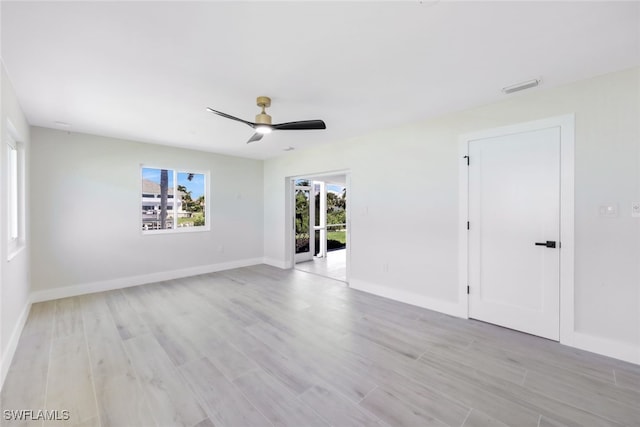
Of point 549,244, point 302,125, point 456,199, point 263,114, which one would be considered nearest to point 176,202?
point 263,114

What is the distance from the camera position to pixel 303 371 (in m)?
2.19

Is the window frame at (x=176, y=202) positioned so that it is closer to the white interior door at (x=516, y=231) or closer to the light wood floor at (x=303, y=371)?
the light wood floor at (x=303, y=371)

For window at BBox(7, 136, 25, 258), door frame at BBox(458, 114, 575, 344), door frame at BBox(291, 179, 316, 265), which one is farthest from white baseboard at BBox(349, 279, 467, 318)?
window at BBox(7, 136, 25, 258)

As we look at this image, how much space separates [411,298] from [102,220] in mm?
5077

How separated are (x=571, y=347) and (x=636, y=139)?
1.99 m

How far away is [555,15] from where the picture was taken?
5.45ft

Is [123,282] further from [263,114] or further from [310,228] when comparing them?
[310,228]

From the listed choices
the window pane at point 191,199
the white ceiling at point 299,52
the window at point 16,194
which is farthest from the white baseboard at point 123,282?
the white ceiling at point 299,52

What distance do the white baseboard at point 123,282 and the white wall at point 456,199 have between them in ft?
8.42

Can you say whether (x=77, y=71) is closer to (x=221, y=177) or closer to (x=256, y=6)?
(x=256, y=6)

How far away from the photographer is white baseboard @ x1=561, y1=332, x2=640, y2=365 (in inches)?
89.3

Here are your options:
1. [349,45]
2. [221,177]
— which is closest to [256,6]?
[349,45]

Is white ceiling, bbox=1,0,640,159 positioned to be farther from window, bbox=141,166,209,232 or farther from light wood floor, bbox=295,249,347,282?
light wood floor, bbox=295,249,347,282

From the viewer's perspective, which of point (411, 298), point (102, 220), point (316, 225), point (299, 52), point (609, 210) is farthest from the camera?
point (316, 225)
